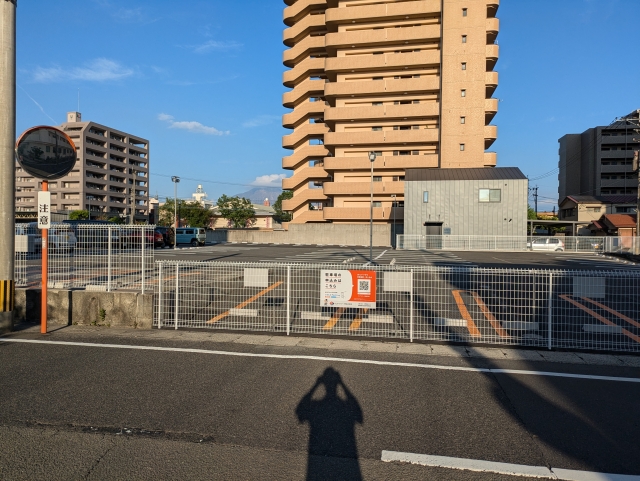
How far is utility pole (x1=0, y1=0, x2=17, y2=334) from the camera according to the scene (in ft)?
23.9

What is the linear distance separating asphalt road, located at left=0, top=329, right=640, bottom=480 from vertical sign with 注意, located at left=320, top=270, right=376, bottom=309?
1.10m

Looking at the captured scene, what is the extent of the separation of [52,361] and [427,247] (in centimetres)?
3257

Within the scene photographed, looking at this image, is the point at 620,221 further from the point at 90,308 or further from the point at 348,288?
the point at 90,308

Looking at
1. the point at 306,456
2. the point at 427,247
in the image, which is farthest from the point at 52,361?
the point at 427,247

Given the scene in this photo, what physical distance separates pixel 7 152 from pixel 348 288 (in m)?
6.04

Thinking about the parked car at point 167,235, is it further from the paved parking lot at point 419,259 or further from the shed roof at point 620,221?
the shed roof at point 620,221

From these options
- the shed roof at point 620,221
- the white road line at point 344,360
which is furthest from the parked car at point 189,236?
the shed roof at point 620,221

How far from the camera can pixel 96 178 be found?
80.4 metres

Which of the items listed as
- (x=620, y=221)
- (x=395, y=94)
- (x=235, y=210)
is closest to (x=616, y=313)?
(x=395, y=94)

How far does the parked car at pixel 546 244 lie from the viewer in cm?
3428

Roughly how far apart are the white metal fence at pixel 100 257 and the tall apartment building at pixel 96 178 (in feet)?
238

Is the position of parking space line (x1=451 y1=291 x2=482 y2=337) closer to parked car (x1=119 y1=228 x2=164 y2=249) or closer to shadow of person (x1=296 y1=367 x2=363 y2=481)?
shadow of person (x1=296 y1=367 x2=363 y2=481)

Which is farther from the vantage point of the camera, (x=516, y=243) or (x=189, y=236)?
(x=189, y=236)

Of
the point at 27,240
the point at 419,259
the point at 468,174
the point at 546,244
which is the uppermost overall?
the point at 468,174
